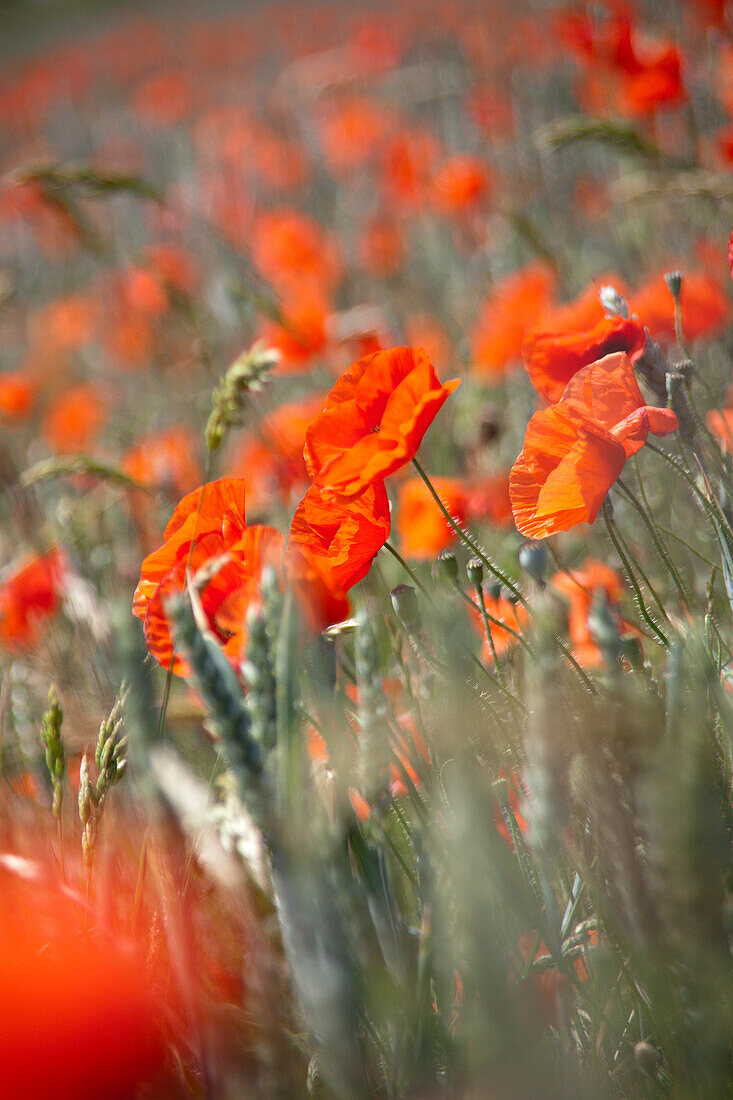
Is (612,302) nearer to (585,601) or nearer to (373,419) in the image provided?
(373,419)

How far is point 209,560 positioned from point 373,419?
0.33m

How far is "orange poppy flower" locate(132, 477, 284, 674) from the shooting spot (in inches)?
36.9

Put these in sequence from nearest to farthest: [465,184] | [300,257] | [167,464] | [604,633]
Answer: [604,633] → [167,464] → [465,184] → [300,257]

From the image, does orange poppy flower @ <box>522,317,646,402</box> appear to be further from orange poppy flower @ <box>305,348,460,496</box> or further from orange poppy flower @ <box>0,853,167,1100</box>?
orange poppy flower @ <box>0,853,167,1100</box>

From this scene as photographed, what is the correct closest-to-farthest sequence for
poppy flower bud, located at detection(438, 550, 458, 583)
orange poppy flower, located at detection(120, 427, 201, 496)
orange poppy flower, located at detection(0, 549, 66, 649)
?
1. poppy flower bud, located at detection(438, 550, 458, 583)
2. orange poppy flower, located at detection(0, 549, 66, 649)
3. orange poppy flower, located at detection(120, 427, 201, 496)

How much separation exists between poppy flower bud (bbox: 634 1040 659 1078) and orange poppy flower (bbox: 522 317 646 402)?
0.72 metres

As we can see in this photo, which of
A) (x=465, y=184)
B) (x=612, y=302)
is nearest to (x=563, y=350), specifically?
(x=612, y=302)

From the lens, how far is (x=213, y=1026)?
0.68 m

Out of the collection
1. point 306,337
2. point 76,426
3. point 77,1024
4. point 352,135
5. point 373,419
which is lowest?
point 76,426

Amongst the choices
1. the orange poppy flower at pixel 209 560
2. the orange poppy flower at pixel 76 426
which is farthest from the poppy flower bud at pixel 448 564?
the orange poppy flower at pixel 76 426

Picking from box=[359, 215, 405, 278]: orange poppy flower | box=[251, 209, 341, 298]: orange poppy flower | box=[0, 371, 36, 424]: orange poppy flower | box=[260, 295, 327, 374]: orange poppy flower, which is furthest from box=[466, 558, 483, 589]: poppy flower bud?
box=[0, 371, 36, 424]: orange poppy flower

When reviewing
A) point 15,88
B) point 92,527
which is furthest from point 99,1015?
point 15,88

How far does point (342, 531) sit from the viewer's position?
1.00 metres

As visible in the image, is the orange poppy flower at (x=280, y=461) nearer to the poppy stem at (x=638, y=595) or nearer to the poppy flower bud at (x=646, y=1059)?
the poppy stem at (x=638, y=595)
